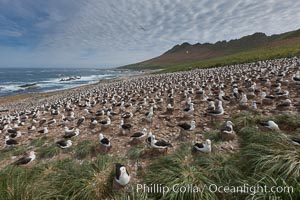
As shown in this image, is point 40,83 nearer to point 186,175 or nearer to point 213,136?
point 213,136

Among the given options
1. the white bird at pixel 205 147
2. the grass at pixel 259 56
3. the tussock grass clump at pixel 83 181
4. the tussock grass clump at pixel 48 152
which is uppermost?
the grass at pixel 259 56

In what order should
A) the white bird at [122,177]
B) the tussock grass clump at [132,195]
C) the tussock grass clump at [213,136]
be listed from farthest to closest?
the tussock grass clump at [213,136]
the white bird at [122,177]
the tussock grass clump at [132,195]

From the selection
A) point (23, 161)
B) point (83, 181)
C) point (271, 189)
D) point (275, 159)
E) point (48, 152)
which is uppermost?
point (275, 159)

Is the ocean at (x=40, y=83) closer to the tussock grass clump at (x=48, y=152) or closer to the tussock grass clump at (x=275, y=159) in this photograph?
the tussock grass clump at (x=48, y=152)

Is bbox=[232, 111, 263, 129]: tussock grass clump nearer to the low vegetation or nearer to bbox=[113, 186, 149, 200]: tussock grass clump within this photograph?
the low vegetation

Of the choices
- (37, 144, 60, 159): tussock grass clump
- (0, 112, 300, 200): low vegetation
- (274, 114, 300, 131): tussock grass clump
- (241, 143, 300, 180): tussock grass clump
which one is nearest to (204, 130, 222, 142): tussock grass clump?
(0, 112, 300, 200): low vegetation

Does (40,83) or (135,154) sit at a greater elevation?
(135,154)

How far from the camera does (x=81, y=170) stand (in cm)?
570

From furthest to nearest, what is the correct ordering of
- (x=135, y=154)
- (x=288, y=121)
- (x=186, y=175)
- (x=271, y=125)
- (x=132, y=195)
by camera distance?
1. (x=288, y=121)
2. (x=135, y=154)
3. (x=271, y=125)
4. (x=186, y=175)
5. (x=132, y=195)

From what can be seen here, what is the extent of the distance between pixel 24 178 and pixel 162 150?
4361 mm

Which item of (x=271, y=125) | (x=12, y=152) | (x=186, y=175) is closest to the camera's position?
(x=186, y=175)

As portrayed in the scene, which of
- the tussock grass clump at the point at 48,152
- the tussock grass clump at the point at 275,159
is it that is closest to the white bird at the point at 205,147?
the tussock grass clump at the point at 275,159

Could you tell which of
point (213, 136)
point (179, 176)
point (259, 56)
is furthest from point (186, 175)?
point (259, 56)

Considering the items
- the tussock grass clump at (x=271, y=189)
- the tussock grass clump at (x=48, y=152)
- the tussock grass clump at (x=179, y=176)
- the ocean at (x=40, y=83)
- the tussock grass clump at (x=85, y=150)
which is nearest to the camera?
the tussock grass clump at (x=271, y=189)
